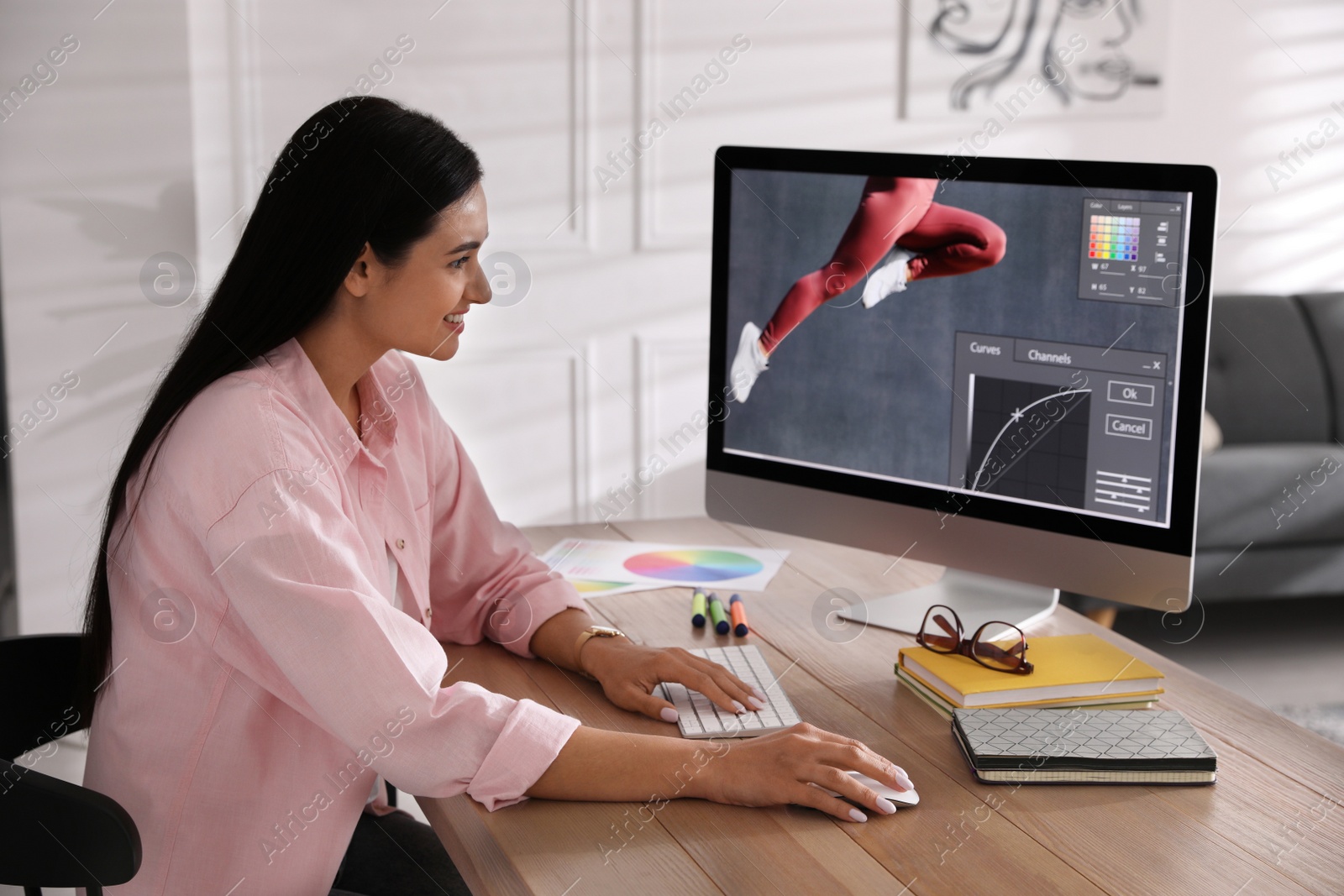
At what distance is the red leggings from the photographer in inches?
56.1

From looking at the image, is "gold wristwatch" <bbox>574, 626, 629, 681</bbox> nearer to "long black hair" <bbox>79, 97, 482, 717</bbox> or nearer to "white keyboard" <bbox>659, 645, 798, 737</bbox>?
"white keyboard" <bbox>659, 645, 798, 737</bbox>

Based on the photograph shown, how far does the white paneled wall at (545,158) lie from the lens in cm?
284

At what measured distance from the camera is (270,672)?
45.8 inches

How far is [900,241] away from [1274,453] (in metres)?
2.41

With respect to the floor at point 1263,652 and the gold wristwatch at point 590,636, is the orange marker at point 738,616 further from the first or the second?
the floor at point 1263,652

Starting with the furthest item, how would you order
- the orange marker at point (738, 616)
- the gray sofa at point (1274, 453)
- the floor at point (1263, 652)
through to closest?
the gray sofa at point (1274, 453), the floor at point (1263, 652), the orange marker at point (738, 616)

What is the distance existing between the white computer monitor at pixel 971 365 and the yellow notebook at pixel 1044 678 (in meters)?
0.09

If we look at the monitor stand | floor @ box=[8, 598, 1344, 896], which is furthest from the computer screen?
floor @ box=[8, 598, 1344, 896]

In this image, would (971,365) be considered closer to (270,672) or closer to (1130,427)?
(1130,427)

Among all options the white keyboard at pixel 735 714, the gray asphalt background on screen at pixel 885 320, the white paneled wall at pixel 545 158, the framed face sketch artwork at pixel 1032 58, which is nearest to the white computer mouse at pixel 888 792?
the white keyboard at pixel 735 714

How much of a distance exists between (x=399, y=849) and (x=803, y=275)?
875mm

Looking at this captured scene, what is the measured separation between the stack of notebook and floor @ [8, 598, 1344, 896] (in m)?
1.67

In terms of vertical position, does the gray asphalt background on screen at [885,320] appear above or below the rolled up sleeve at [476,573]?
above

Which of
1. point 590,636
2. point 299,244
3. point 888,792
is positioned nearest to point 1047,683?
point 888,792
